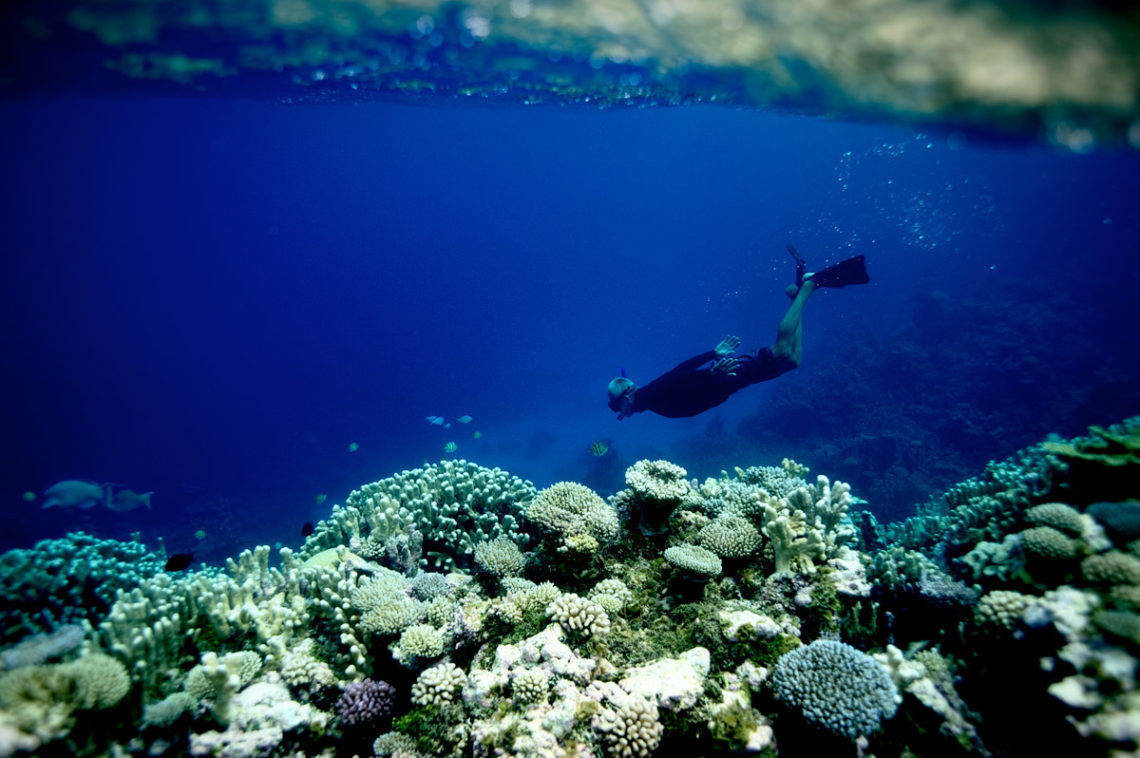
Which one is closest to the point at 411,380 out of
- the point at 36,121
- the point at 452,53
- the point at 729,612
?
the point at 36,121

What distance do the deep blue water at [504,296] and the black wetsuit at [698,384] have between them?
17.1ft

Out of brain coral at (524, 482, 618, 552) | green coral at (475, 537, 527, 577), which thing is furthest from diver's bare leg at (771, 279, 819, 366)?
green coral at (475, 537, 527, 577)

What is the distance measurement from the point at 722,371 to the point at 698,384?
1.92 feet

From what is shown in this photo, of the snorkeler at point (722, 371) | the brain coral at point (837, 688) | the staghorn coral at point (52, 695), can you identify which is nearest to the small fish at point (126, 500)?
the staghorn coral at point (52, 695)

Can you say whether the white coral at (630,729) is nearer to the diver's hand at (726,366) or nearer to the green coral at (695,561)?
the green coral at (695,561)

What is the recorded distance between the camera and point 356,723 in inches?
144

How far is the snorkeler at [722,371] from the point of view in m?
10.1

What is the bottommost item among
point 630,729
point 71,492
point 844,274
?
point 630,729

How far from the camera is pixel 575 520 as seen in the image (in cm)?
482

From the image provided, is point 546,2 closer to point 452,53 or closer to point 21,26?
point 452,53

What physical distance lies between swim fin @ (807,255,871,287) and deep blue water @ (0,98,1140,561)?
2.75 m

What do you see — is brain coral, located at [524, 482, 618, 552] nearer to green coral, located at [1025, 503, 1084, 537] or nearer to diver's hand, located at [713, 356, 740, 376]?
green coral, located at [1025, 503, 1084, 537]

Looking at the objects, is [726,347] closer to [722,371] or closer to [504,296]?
[722,371]

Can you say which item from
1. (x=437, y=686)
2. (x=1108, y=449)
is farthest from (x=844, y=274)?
(x=437, y=686)
